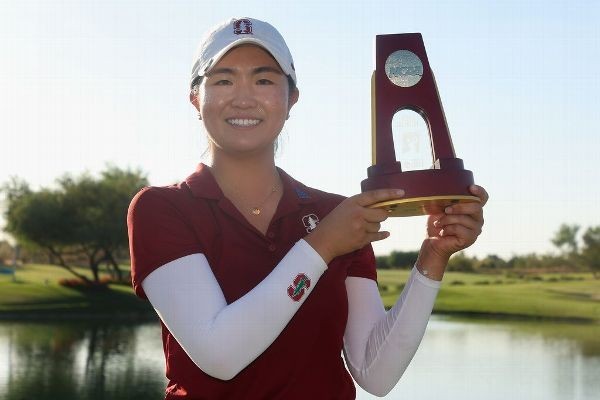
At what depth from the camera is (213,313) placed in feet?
6.15

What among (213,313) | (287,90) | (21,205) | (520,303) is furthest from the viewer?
(520,303)

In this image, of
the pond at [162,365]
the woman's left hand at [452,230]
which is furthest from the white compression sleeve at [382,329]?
the pond at [162,365]

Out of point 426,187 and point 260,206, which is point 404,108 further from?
point 260,206

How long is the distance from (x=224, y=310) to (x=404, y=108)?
72 centimetres

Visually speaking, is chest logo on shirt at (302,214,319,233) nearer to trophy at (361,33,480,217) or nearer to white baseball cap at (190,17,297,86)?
trophy at (361,33,480,217)

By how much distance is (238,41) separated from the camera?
2.08 meters

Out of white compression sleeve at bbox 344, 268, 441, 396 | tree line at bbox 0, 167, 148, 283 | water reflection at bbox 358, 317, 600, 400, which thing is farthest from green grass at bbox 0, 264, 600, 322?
white compression sleeve at bbox 344, 268, 441, 396

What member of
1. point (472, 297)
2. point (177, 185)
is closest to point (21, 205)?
point (472, 297)

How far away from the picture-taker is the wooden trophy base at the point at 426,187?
6.31 ft

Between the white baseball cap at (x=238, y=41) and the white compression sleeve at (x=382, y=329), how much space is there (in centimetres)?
62

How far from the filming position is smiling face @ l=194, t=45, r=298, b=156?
212cm

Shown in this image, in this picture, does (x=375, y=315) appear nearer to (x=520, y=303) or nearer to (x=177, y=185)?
(x=177, y=185)

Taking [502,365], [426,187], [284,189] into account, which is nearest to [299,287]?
[426,187]

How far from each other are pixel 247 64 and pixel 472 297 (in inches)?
2030
